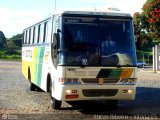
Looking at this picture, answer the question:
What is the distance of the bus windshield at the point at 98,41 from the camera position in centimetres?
1284

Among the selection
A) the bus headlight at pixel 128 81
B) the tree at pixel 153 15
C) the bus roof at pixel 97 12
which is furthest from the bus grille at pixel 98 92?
the tree at pixel 153 15

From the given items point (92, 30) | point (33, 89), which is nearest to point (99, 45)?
point (92, 30)

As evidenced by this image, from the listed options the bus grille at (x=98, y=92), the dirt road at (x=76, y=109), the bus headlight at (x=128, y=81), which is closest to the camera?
the dirt road at (x=76, y=109)

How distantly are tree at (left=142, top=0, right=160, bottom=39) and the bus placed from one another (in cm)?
1877

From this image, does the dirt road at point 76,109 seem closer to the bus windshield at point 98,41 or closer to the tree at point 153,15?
the bus windshield at point 98,41

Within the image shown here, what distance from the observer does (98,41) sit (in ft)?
42.9

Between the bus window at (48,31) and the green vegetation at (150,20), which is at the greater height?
the green vegetation at (150,20)

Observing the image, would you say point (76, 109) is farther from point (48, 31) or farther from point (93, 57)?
point (48, 31)

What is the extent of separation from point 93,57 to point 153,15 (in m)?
→ 19.8

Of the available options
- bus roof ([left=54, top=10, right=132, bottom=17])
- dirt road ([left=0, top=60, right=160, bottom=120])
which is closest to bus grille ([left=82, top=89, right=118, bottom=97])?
dirt road ([left=0, top=60, right=160, bottom=120])

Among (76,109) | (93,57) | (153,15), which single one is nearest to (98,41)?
(93,57)

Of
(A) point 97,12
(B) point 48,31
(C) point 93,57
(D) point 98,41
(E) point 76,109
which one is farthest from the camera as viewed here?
(B) point 48,31

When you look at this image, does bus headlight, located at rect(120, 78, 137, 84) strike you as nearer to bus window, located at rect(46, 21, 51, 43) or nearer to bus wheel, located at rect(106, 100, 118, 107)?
bus wheel, located at rect(106, 100, 118, 107)

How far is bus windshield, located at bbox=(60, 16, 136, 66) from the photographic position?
12.8m
